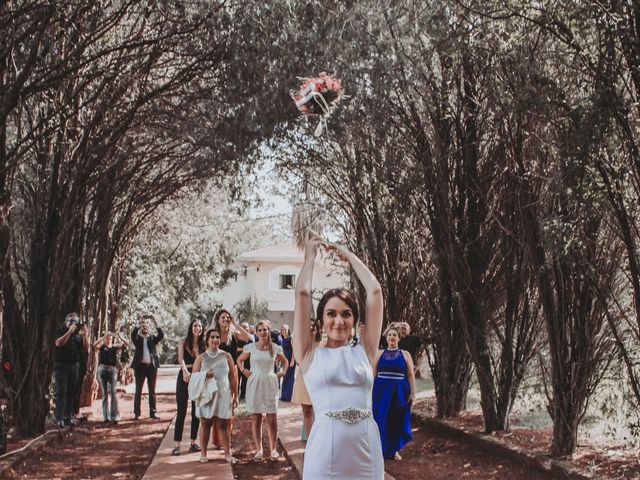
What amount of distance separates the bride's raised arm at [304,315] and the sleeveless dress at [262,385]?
630 cm

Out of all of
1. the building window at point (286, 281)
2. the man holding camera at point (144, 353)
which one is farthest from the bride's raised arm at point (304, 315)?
the building window at point (286, 281)

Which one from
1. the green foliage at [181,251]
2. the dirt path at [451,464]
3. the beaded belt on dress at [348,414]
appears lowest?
the dirt path at [451,464]

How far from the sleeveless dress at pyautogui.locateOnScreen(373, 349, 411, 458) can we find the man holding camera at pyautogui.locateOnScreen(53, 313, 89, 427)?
465 cm

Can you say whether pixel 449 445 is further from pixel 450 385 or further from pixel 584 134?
pixel 584 134

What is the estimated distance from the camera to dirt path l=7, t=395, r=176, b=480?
970 cm

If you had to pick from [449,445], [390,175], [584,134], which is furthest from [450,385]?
[584,134]

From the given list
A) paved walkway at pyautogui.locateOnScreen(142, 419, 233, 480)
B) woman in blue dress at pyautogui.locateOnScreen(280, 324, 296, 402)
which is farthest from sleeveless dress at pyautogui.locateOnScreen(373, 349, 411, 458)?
woman in blue dress at pyautogui.locateOnScreen(280, 324, 296, 402)

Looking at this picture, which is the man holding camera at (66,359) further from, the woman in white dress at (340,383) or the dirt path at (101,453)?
the woman in white dress at (340,383)

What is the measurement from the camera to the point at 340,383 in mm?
3914

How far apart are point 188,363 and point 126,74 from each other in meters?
4.21

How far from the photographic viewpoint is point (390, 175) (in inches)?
516

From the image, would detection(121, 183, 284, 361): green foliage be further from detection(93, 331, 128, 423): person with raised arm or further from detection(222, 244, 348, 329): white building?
detection(222, 244, 348, 329): white building

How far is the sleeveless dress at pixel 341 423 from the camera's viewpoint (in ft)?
12.6

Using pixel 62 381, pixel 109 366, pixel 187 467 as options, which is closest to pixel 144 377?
pixel 109 366
